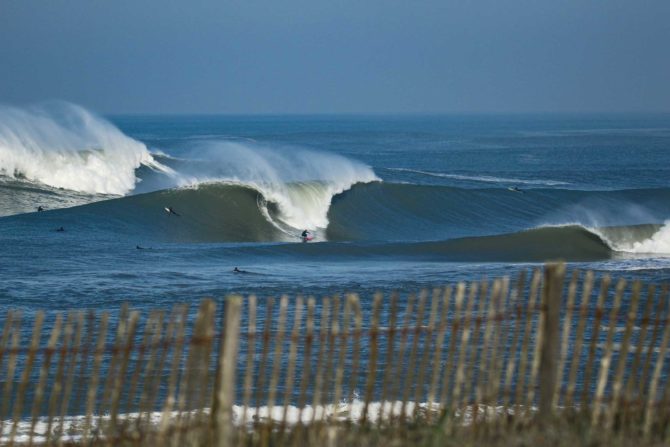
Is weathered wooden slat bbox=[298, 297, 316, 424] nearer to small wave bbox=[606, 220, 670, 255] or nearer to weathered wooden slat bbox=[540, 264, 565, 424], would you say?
weathered wooden slat bbox=[540, 264, 565, 424]

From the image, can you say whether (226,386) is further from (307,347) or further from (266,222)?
(266,222)

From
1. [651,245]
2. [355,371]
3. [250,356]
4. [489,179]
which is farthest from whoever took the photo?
[489,179]

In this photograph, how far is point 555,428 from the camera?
688cm

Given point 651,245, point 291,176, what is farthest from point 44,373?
point 291,176

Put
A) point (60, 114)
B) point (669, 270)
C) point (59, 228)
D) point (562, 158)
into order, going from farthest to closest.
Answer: point (562, 158)
point (60, 114)
point (59, 228)
point (669, 270)

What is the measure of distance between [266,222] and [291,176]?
7712mm

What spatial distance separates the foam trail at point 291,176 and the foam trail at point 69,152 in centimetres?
293

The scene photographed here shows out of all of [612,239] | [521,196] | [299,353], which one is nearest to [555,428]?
[299,353]

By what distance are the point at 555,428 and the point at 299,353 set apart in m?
6.10

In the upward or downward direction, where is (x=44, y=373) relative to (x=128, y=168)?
upward

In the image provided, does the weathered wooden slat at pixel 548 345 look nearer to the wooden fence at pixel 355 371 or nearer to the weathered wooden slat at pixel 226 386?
the wooden fence at pixel 355 371

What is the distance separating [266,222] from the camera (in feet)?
107

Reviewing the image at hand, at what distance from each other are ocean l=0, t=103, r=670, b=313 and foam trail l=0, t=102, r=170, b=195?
9 cm

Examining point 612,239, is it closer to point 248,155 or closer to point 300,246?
point 300,246
